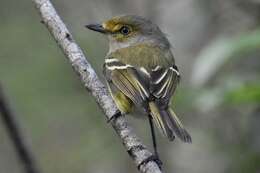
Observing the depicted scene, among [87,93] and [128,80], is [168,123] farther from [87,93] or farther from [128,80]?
[87,93]

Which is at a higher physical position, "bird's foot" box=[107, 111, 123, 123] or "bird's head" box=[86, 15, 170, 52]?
"bird's head" box=[86, 15, 170, 52]

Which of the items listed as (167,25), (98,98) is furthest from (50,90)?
(98,98)

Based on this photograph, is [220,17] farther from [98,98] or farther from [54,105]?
[98,98]

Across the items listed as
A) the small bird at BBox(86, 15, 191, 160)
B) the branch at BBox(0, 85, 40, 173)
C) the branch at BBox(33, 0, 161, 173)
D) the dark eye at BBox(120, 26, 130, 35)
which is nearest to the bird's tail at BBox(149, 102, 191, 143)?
the small bird at BBox(86, 15, 191, 160)

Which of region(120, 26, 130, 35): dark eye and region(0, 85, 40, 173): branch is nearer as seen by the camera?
region(0, 85, 40, 173): branch

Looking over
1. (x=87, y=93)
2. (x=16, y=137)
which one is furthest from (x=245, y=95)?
(x=87, y=93)

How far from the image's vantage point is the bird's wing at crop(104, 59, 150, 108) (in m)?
4.30

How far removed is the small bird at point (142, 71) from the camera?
4117mm

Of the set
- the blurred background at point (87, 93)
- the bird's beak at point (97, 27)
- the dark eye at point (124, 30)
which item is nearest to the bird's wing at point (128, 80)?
the bird's beak at point (97, 27)

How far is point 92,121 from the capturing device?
6.95 m

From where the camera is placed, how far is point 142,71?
4734mm

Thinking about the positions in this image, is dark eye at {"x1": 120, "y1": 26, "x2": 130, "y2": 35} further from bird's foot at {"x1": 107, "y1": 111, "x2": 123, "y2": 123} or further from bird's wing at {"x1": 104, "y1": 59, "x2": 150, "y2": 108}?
bird's foot at {"x1": 107, "y1": 111, "x2": 123, "y2": 123}

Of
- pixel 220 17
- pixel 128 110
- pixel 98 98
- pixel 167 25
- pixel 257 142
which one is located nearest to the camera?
pixel 98 98

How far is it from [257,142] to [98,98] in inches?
53.5
